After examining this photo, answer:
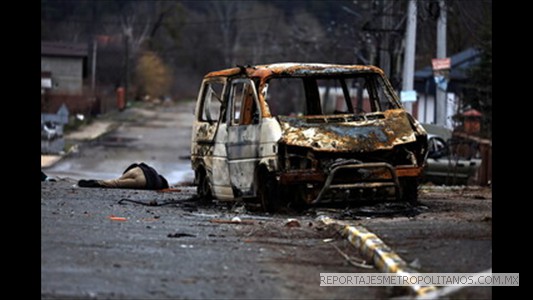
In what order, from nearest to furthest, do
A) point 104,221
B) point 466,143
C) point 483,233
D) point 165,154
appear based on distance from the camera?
point 483,233
point 104,221
point 466,143
point 165,154

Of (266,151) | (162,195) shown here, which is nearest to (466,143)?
(162,195)

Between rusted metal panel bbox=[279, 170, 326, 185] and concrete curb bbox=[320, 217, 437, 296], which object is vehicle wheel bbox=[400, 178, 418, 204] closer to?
rusted metal panel bbox=[279, 170, 326, 185]

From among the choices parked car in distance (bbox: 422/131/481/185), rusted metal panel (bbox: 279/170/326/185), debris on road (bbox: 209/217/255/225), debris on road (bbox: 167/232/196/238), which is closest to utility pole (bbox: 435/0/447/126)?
parked car in distance (bbox: 422/131/481/185)

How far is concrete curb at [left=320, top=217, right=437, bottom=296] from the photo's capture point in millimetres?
8881

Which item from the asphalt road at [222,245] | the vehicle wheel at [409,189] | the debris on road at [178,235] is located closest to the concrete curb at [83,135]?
the asphalt road at [222,245]

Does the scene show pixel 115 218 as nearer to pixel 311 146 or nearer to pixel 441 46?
pixel 311 146

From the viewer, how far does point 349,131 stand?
46.6 ft

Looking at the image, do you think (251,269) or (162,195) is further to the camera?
(162,195)

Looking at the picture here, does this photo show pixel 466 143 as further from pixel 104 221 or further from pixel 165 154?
pixel 165 154

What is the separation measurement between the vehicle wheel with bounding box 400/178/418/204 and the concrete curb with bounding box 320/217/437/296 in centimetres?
245

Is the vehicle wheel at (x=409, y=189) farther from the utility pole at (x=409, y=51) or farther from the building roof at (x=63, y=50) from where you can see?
the building roof at (x=63, y=50)
